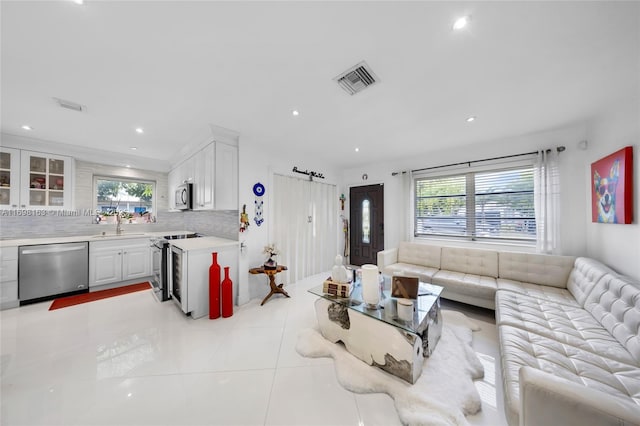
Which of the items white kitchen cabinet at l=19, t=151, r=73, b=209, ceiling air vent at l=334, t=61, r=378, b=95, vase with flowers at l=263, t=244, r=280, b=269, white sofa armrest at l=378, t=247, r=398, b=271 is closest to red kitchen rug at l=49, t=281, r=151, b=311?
white kitchen cabinet at l=19, t=151, r=73, b=209

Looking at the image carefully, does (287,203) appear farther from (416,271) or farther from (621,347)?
(621,347)

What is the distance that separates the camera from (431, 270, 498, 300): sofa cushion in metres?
2.54

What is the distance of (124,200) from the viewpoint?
167 inches

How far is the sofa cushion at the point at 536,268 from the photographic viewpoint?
247 cm

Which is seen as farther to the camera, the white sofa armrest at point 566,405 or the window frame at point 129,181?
the window frame at point 129,181

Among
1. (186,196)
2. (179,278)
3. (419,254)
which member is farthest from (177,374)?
(419,254)

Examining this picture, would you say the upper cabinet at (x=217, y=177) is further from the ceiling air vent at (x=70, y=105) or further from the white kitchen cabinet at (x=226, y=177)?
the ceiling air vent at (x=70, y=105)

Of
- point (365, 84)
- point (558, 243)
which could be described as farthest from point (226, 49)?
point (558, 243)

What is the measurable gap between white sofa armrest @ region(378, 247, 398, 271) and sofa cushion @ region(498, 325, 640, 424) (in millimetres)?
1890

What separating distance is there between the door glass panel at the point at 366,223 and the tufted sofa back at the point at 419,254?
101 centimetres

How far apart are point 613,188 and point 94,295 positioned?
6870mm

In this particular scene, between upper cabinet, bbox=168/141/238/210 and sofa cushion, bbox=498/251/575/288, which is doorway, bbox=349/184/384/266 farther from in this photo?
upper cabinet, bbox=168/141/238/210

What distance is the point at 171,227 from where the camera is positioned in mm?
4738

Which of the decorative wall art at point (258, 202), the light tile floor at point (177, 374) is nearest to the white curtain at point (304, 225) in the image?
the decorative wall art at point (258, 202)
